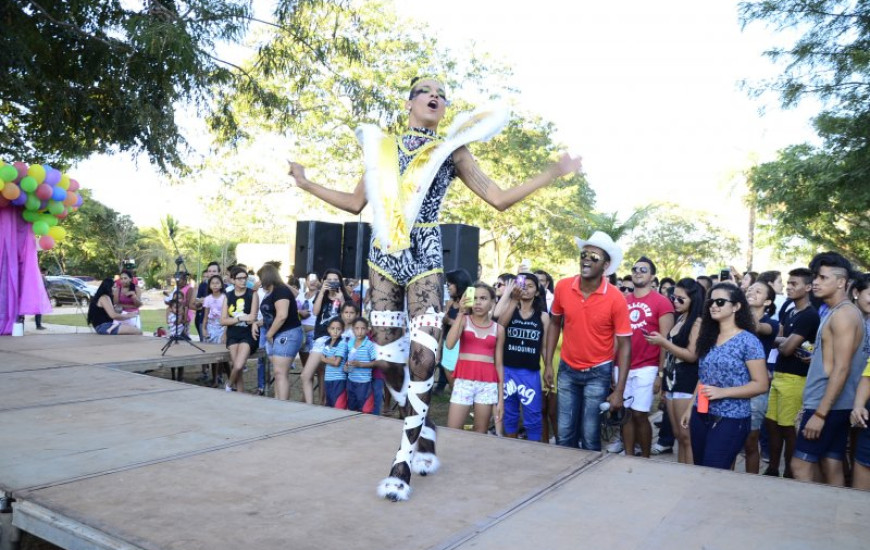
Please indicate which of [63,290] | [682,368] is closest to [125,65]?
[682,368]

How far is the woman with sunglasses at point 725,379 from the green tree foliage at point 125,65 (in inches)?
313

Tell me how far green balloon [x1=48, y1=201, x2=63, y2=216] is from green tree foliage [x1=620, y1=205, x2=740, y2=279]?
40033 millimetres

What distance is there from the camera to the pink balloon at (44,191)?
9766mm

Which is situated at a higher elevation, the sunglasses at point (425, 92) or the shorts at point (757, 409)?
the sunglasses at point (425, 92)

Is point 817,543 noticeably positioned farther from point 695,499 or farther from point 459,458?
point 459,458

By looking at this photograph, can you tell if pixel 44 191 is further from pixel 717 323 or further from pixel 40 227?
pixel 717 323

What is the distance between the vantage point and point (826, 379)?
4066 mm

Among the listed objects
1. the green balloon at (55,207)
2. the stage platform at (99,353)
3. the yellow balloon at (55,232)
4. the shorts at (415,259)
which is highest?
the green balloon at (55,207)

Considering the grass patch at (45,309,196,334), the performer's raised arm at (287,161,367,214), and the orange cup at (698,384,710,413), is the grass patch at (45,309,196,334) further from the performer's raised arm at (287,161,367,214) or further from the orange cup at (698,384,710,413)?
the orange cup at (698,384,710,413)

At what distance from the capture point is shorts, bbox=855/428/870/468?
376 cm

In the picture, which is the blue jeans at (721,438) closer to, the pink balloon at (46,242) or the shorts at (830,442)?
the shorts at (830,442)

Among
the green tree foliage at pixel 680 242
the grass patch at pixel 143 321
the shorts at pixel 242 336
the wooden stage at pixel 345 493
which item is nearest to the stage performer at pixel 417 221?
the wooden stage at pixel 345 493

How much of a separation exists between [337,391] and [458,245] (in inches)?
84.2

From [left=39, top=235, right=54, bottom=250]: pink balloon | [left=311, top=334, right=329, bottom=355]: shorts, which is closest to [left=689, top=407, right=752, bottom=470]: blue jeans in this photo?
[left=311, top=334, right=329, bottom=355]: shorts
